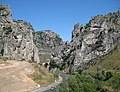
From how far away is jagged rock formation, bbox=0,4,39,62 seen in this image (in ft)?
438

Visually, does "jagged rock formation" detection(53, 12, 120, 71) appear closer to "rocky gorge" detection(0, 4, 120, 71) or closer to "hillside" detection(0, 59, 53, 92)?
"rocky gorge" detection(0, 4, 120, 71)

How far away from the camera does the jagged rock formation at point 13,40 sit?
5251 inches

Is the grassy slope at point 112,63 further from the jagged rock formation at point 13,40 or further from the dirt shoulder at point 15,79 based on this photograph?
the jagged rock formation at point 13,40

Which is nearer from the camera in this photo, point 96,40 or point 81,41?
point 96,40

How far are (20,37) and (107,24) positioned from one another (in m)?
66.1

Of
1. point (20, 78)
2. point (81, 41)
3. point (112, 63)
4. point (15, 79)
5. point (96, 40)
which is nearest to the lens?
point (15, 79)

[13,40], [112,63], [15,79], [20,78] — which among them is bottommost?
[15,79]

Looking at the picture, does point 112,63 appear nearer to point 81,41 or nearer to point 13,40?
point 13,40

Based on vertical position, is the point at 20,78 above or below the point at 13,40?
below

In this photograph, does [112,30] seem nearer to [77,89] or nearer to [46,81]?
[46,81]

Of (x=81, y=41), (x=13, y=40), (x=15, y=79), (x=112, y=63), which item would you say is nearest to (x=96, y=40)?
(x=81, y=41)

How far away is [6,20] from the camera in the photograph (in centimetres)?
14900

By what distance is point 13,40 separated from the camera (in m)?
138

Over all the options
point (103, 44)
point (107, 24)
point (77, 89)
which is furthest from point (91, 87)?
point (107, 24)
